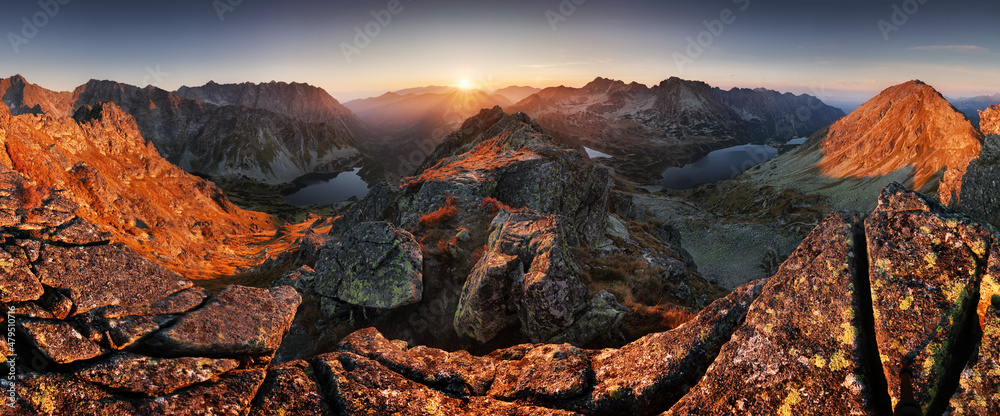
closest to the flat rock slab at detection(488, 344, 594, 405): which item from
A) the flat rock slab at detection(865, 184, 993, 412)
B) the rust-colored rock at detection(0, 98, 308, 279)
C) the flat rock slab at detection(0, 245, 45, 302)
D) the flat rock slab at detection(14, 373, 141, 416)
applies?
the flat rock slab at detection(865, 184, 993, 412)

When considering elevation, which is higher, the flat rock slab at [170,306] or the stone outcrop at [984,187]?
the flat rock slab at [170,306]

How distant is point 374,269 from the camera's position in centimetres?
1970

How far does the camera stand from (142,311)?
30.1ft

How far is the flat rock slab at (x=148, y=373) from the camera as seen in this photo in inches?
291

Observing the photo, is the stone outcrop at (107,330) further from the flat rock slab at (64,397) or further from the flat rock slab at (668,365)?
the flat rock slab at (668,365)

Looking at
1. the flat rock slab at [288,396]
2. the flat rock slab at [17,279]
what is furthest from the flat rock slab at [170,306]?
the flat rock slab at [288,396]

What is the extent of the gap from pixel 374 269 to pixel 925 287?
19.6 metres

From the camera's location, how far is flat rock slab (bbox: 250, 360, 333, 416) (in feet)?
27.2

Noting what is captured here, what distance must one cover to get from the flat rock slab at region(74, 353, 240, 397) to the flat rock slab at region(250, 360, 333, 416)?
1222 millimetres

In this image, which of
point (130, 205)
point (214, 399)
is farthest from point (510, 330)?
point (130, 205)

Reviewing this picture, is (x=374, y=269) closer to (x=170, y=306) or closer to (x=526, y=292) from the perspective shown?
(x=526, y=292)

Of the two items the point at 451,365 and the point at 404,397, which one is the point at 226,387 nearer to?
the point at 404,397

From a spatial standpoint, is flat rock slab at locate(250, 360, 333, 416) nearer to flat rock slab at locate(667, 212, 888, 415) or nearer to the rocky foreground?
the rocky foreground

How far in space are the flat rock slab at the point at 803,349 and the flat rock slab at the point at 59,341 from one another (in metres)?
12.7
